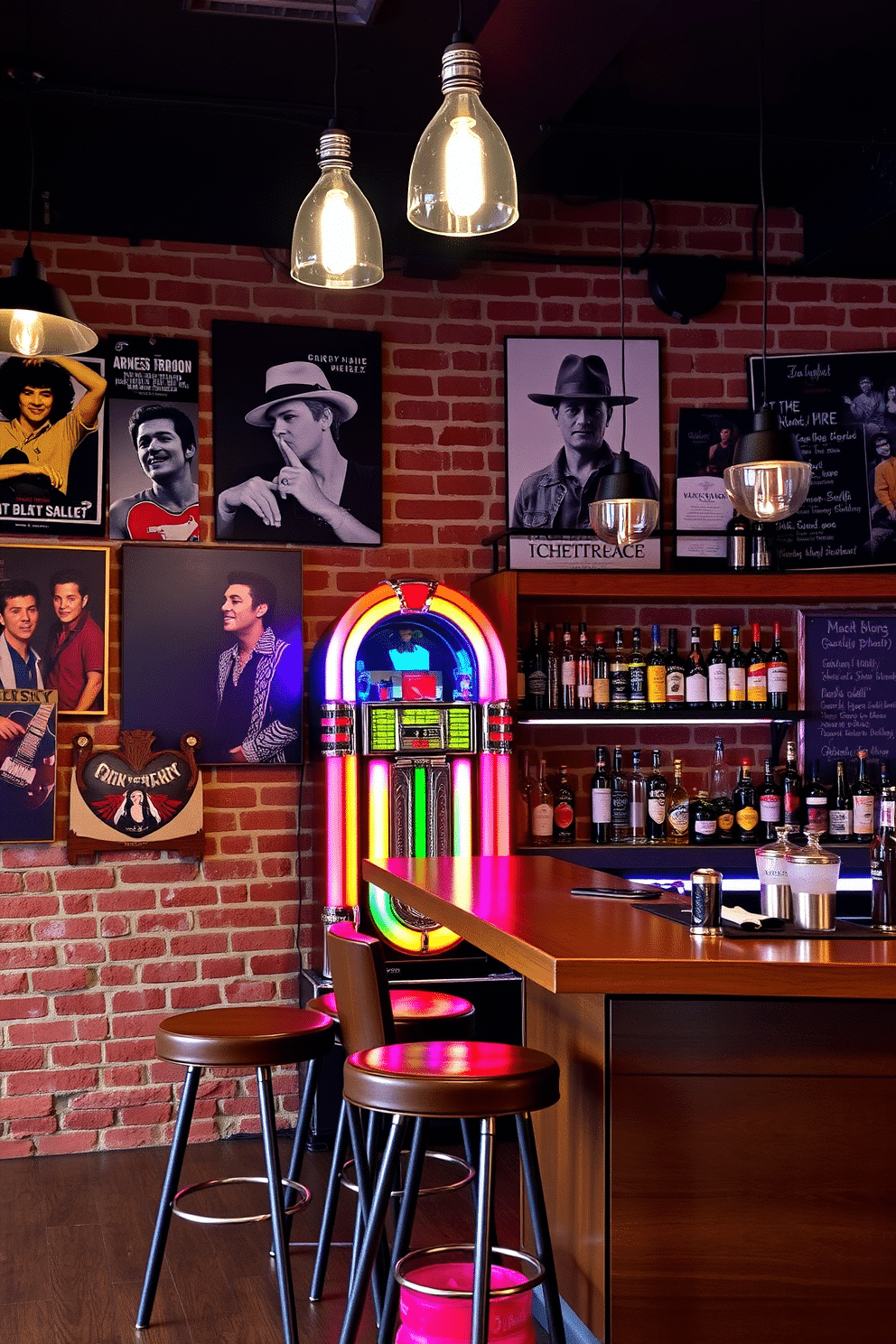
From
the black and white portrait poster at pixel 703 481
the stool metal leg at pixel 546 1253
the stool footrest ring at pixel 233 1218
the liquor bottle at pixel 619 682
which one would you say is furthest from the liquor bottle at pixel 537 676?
the stool metal leg at pixel 546 1253

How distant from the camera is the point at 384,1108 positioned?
2.39 m

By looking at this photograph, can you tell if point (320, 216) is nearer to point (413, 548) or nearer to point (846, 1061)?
point (846, 1061)

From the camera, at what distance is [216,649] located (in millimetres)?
4840

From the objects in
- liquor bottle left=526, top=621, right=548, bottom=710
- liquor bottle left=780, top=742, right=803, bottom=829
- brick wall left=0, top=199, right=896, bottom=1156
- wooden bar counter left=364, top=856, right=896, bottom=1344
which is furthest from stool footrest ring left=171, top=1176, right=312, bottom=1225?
liquor bottle left=780, top=742, right=803, bottom=829

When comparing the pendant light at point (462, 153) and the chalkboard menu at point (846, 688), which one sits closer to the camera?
the pendant light at point (462, 153)

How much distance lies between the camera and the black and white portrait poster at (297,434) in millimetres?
→ 4914

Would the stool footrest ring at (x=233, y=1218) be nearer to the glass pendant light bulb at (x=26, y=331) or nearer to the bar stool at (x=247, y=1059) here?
the bar stool at (x=247, y=1059)

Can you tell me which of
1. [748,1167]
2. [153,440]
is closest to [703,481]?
[153,440]

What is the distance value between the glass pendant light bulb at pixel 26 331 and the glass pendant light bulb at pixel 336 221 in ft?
2.34

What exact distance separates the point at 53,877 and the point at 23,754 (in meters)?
0.45

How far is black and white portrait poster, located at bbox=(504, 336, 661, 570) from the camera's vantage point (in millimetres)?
5133

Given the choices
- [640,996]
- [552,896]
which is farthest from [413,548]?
[640,996]

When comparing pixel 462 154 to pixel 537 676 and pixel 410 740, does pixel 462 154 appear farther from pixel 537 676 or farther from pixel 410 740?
pixel 537 676

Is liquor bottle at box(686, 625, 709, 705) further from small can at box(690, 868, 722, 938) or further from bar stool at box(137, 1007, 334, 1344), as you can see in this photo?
small can at box(690, 868, 722, 938)
